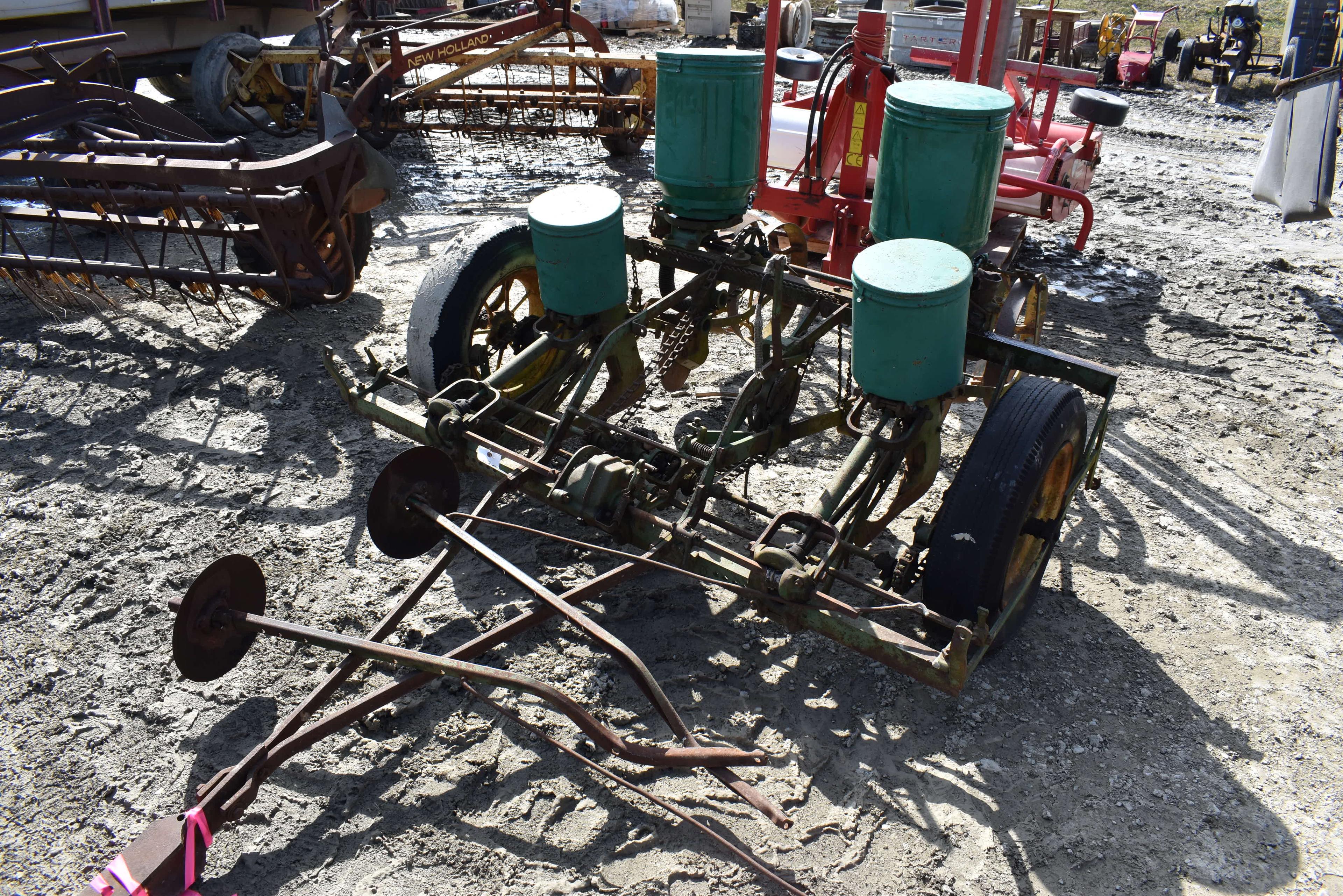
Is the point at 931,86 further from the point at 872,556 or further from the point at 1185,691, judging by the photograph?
the point at 1185,691

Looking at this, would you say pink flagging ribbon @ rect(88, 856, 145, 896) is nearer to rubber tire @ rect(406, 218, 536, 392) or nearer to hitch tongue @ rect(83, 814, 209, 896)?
hitch tongue @ rect(83, 814, 209, 896)

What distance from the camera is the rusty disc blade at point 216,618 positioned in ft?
9.53

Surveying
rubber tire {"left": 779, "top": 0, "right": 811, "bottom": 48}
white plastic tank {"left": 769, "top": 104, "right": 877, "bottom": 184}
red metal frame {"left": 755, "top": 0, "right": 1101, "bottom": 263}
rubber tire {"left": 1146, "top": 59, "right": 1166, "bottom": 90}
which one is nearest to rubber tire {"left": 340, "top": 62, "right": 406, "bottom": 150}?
white plastic tank {"left": 769, "top": 104, "right": 877, "bottom": 184}

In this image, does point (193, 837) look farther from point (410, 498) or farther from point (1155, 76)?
point (1155, 76)

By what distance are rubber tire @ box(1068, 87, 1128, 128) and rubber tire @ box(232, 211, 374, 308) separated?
4.73 m

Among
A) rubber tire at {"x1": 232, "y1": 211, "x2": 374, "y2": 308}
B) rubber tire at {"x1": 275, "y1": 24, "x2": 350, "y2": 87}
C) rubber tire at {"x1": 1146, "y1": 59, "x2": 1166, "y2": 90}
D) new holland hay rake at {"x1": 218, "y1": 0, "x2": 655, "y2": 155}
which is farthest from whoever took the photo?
rubber tire at {"x1": 1146, "y1": 59, "x2": 1166, "y2": 90}

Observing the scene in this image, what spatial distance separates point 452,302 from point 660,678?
1964 mm

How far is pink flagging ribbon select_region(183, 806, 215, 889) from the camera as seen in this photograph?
2424mm

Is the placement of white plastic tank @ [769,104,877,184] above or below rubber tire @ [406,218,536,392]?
above

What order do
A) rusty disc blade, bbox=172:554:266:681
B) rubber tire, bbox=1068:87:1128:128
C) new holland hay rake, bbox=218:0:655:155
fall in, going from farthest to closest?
1. new holland hay rake, bbox=218:0:655:155
2. rubber tire, bbox=1068:87:1128:128
3. rusty disc blade, bbox=172:554:266:681

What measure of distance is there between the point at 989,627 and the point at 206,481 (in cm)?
355

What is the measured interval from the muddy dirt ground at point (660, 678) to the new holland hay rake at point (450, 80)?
11.5ft

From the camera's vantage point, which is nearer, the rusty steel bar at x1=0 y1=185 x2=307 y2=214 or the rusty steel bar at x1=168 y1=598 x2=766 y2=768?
the rusty steel bar at x1=168 y1=598 x2=766 y2=768

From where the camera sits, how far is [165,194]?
4926 millimetres
